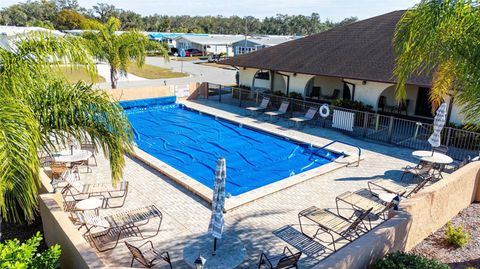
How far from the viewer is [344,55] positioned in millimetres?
21828

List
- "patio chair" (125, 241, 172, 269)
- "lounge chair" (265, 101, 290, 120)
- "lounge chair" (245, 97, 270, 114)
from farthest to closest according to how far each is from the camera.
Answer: "lounge chair" (245, 97, 270, 114) → "lounge chair" (265, 101, 290, 120) → "patio chair" (125, 241, 172, 269)

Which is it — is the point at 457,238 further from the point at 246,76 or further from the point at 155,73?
the point at 155,73

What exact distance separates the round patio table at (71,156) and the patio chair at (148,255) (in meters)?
5.09

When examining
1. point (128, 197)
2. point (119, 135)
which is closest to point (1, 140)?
point (119, 135)

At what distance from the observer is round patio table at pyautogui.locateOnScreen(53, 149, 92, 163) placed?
1152 centimetres

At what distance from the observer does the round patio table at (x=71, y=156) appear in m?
11.5

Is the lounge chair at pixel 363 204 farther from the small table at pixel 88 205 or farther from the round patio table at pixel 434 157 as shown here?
the small table at pixel 88 205

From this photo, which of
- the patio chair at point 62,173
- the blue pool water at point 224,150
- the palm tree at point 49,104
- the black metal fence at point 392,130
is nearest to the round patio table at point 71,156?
the patio chair at point 62,173

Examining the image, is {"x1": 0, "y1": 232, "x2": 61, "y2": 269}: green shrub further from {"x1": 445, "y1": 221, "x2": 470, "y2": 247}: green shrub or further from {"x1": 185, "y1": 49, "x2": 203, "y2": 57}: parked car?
{"x1": 185, "y1": 49, "x2": 203, "y2": 57}: parked car

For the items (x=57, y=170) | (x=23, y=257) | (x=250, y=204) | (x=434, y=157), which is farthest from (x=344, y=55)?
(x=23, y=257)

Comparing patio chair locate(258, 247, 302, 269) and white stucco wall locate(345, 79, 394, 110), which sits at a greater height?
white stucco wall locate(345, 79, 394, 110)

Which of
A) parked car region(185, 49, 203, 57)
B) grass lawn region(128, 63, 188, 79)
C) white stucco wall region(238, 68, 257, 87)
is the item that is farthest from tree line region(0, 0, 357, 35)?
white stucco wall region(238, 68, 257, 87)

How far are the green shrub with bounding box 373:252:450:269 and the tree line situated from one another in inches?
3331

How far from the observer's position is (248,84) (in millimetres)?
26453
